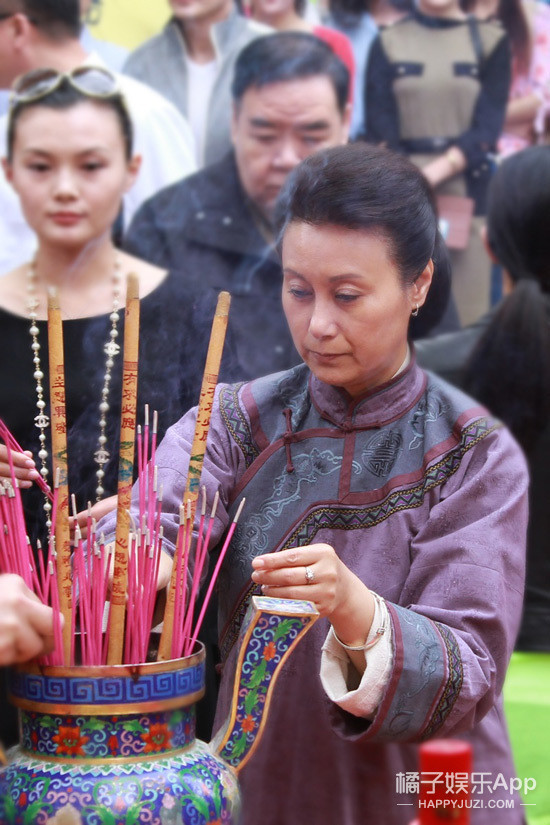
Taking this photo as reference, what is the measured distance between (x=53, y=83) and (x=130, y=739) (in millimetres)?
1833

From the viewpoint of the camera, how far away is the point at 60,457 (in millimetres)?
1116

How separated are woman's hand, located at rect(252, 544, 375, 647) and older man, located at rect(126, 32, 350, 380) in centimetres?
154

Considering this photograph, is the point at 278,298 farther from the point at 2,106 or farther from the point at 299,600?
the point at 299,600

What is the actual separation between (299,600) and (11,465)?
37 cm

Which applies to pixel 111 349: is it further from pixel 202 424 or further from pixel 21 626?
pixel 21 626

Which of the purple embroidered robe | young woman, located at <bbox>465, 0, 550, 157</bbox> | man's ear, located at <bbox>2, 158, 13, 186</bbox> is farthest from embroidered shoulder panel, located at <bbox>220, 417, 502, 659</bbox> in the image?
young woman, located at <bbox>465, 0, 550, 157</bbox>

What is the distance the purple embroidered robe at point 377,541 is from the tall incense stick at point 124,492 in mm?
155

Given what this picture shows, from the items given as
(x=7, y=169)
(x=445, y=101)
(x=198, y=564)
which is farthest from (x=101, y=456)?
(x=445, y=101)

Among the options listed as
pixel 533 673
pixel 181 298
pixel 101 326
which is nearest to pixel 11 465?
pixel 101 326

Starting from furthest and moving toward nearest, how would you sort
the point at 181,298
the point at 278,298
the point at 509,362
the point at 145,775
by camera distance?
the point at 278,298 < the point at 509,362 < the point at 181,298 < the point at 145,775

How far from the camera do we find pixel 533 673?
223cm

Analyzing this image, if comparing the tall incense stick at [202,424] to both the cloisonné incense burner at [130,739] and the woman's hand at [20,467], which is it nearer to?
the cloisonné incense burner at [130,739]

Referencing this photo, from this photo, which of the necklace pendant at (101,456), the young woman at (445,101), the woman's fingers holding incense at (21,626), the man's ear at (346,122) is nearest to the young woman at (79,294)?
the necklace pendant at (101,456)

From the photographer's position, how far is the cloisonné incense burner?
100 cm
